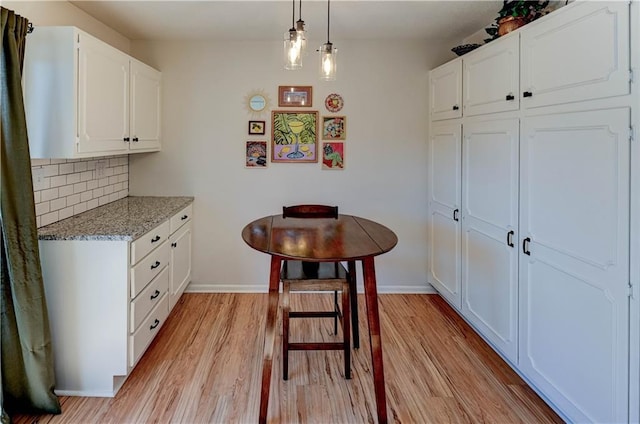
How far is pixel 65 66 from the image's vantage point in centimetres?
223

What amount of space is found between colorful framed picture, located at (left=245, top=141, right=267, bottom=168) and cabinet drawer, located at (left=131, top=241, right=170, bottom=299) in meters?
1.19

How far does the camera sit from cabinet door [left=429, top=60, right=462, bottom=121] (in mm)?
3156

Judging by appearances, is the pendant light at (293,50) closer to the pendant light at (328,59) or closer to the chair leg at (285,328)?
the pendant light at (328,59)

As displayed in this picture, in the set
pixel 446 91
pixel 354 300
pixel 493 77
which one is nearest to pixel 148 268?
pixel 354 300

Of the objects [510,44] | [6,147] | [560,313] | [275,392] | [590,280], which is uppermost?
[510,44]

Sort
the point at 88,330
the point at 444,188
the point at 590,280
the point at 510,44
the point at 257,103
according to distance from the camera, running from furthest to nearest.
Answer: the point at 257,103 → the point at 444,188 → the point at 510,44 → the point at 88,330 → the point at 590,280

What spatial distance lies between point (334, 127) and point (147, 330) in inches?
93.0

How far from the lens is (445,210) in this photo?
3463 millimetres

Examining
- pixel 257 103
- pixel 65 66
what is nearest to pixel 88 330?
pixel 65 66

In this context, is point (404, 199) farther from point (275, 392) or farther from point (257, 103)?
point (275, 392)

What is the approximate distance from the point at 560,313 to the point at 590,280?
29 cm

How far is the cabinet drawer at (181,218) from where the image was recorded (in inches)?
125

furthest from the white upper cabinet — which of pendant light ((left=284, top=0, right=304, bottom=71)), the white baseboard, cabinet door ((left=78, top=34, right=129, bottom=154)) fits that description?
the white baseboard

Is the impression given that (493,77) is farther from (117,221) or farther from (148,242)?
(117,221)
